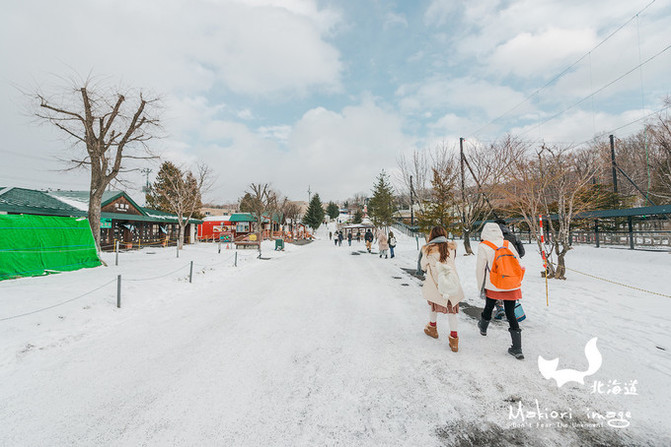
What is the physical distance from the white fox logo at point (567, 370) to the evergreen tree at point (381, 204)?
110 feet

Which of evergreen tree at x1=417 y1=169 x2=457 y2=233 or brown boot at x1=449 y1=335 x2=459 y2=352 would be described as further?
evergreen tree at x1=417 y1=169 x2=457 y2=233

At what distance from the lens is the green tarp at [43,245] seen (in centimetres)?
841

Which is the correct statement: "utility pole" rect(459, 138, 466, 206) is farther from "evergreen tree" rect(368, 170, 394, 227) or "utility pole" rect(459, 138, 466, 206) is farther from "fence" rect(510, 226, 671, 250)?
"evergreen tree" rect(368, 170, 394, 227)

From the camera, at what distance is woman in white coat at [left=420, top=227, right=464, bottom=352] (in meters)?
3.78

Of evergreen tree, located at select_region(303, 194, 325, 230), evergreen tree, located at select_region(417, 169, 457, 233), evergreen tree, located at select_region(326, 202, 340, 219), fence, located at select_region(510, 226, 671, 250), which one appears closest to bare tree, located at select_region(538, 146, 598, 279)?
fence, located at select_region(510, 226, 671, 250)

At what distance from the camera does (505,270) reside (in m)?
3.59

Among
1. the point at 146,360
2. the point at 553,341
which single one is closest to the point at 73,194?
the point at 146,360

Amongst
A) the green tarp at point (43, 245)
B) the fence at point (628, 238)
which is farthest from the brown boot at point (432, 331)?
the green tarp at point (43, 245)

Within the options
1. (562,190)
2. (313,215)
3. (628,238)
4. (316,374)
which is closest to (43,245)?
(316,374)

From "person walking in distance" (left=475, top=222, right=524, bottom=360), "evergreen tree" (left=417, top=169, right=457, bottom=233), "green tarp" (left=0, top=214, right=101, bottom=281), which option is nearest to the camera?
"person walking in distance" (left=475, top=222, right=524, bottom=360)

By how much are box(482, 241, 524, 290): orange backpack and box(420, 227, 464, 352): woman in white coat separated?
1.62ft

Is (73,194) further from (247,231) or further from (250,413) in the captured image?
(250,413)

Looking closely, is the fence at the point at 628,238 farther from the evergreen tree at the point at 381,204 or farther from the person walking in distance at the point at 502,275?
the evergreen tree at the point at 381,204

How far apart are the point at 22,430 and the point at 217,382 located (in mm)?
1612
